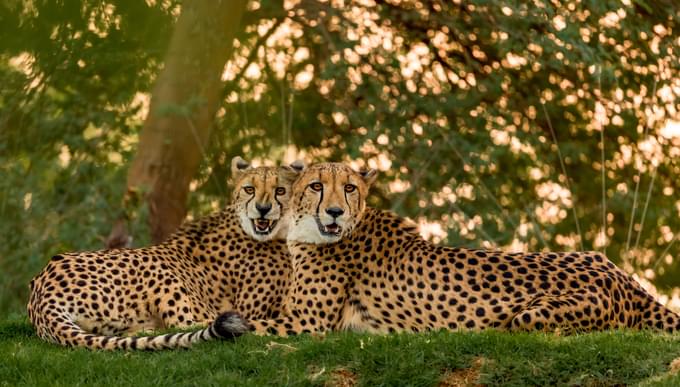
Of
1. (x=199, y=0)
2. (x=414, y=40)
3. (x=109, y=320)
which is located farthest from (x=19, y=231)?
(x=109, y=320)

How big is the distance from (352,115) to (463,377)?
6.10 meters

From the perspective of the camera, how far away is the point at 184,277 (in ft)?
29.1

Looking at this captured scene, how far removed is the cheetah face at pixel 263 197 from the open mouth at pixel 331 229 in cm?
57

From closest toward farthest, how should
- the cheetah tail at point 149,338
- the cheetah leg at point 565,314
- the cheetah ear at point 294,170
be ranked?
the cheetah tail at point 149,338 → the cheetah leg at point 565,314 → the cheetah ear at point 294,170

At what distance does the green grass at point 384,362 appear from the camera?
684cm

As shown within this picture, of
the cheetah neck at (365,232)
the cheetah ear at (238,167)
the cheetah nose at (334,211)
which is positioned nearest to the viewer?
the cheetah nose at (334,211)

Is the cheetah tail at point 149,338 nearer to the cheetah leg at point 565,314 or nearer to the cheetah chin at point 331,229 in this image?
the cheetah chin at point 331,229

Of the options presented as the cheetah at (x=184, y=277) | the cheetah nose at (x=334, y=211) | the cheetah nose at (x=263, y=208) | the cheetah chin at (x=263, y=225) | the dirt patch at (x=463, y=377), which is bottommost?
the dirt patch at (x=463, y=377)

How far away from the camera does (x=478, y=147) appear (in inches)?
495

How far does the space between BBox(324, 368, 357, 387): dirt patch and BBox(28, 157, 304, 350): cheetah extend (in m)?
1.44

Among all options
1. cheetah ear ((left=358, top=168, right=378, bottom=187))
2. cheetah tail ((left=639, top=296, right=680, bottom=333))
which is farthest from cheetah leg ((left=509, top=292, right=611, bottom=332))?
cheetah ear ((left=358, top=168, right=378, bottom=187))

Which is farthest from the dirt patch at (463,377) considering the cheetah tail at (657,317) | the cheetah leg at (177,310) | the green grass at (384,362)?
the cheetah leg at (177,310)

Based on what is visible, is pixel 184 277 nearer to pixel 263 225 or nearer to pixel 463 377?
pixel 263 225

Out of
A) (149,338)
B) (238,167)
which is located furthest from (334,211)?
(149,338)
